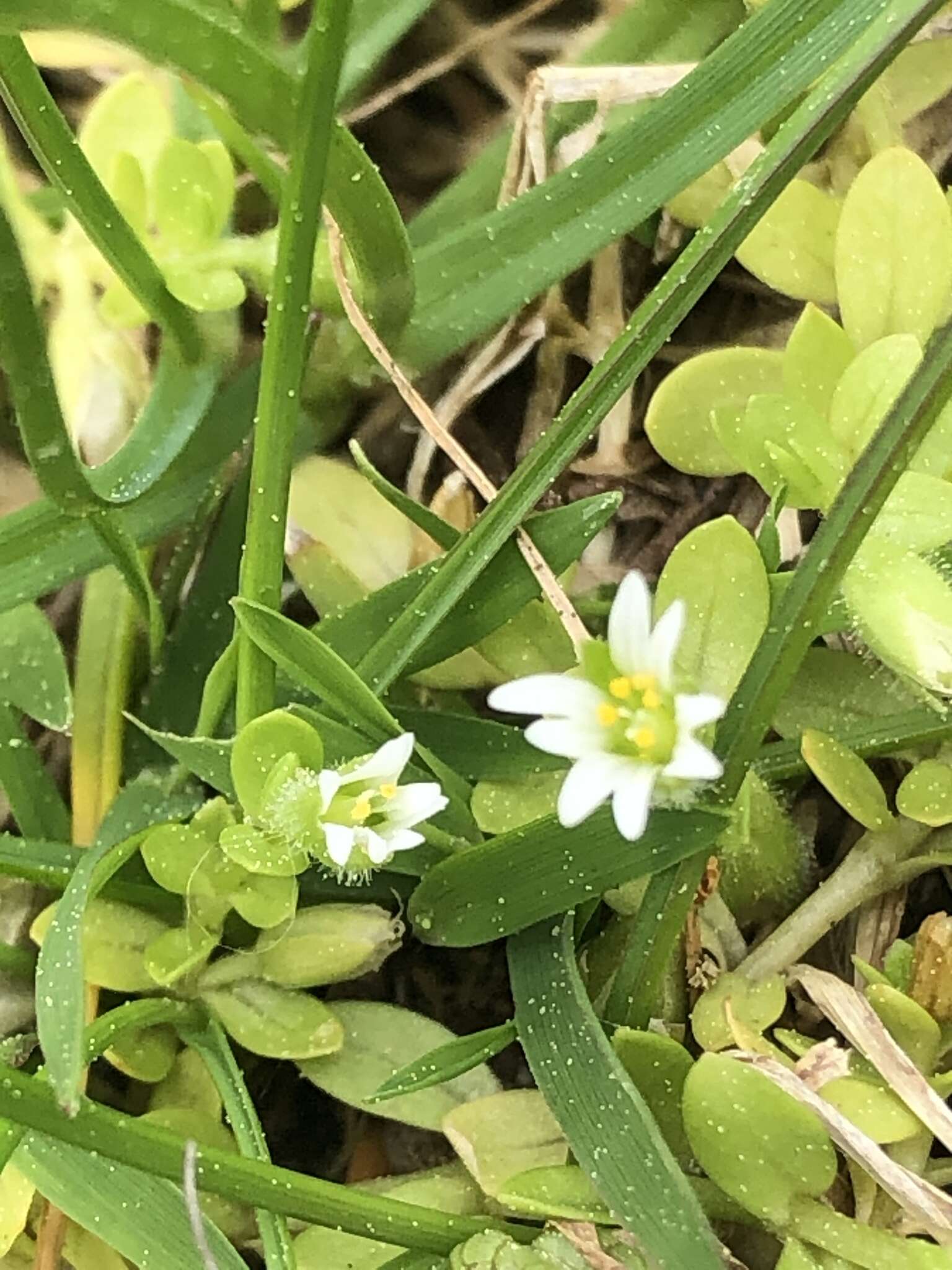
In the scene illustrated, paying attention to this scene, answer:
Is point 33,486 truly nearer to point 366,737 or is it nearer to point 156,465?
point 156,465

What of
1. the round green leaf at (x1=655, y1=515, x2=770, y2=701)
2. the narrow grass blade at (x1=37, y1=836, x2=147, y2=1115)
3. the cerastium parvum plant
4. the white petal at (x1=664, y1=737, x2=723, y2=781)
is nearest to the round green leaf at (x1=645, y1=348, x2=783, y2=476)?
the cerastium parvum plant

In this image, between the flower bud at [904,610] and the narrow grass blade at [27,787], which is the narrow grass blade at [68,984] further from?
the flower bud at [904,610]

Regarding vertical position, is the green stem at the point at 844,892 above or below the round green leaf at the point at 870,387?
below

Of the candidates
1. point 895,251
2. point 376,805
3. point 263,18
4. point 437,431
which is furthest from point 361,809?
point 263,18

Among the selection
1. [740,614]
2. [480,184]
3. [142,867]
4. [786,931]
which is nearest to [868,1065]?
[786,931]

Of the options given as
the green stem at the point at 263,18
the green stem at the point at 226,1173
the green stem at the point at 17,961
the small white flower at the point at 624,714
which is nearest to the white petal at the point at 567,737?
the small white flower at the point at 624,714

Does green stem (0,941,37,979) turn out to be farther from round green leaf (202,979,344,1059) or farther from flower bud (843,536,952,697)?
flower bud (843,536,952,697)
